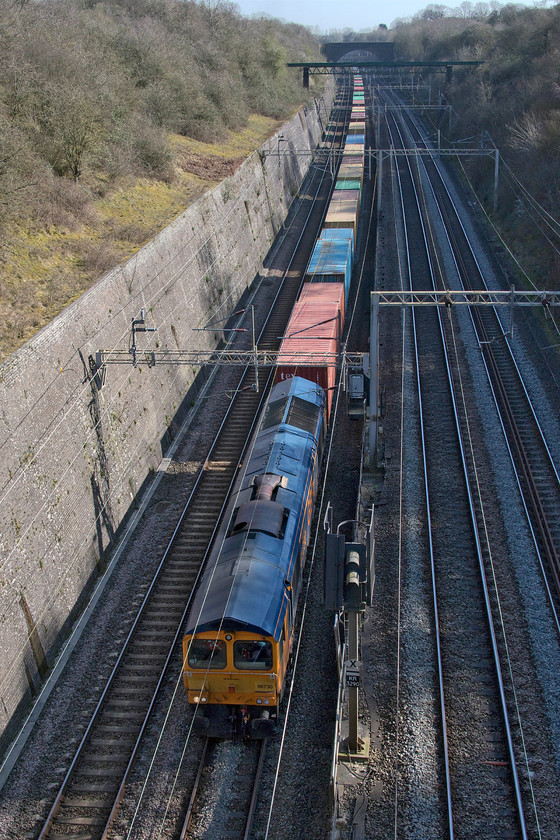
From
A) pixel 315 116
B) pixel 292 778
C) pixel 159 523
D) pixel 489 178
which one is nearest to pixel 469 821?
pixel 292 778

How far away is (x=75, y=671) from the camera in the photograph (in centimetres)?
1445

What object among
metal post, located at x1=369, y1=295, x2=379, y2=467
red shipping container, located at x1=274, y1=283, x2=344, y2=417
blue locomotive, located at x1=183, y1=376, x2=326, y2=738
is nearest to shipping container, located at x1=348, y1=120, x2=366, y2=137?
red shipping container, located at x1=274, y1=283, x2=344, y2=417

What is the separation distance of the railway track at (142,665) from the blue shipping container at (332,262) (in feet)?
23.6

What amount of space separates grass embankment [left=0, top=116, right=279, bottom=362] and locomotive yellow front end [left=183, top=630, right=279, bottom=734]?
7.87 meters

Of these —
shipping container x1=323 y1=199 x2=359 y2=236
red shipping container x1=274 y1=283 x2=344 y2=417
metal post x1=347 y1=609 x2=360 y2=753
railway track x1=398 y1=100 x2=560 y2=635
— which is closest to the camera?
metal post x1=347 y1=609 x2=360 y2=753

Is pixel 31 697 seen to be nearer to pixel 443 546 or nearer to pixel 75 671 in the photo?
pixel 75 671

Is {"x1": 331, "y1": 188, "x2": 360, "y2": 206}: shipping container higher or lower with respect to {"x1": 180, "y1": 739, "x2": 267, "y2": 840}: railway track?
higher

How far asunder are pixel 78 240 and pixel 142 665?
15.4 meters

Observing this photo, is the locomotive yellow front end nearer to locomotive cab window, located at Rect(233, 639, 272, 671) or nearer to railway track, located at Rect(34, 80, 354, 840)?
locomotive cab window, located at Rect(233, 639, 272, 671)

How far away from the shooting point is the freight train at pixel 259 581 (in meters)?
11.8

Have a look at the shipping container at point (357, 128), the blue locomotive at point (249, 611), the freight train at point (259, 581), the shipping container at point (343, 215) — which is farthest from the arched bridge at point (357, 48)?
the blue locomotive at point (249, 611)

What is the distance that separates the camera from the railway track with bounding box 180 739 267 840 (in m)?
11.0

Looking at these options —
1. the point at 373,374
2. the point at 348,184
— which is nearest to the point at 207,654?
the point at 373,374

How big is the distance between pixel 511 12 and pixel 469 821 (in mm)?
92580
